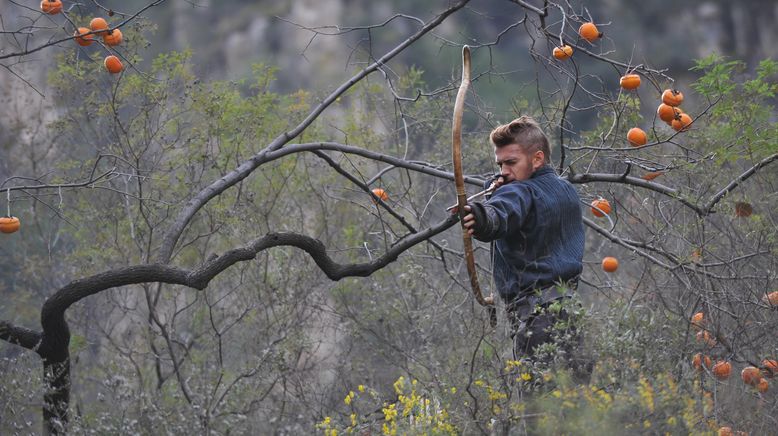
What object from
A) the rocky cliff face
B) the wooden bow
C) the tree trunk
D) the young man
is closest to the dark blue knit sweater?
the young man

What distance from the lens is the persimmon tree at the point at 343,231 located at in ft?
18.9

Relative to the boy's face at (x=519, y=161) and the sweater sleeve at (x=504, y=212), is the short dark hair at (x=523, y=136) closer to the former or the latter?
the boy's face at (x=519, y=161)

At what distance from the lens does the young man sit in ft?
15.9

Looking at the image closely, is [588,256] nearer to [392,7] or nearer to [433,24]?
[433,24]

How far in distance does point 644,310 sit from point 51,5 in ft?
11.4

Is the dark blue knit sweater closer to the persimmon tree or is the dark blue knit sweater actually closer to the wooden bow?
the wooden bow

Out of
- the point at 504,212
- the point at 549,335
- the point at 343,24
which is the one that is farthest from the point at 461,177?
the point at 343,24

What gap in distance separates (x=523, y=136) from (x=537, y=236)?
1.55 feet

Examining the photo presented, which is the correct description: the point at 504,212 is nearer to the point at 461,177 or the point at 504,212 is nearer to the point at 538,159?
the point at 461,177

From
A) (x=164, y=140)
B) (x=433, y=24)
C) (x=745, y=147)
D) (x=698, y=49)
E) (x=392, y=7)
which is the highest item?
(x=392, y=7)

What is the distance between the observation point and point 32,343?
5.98m

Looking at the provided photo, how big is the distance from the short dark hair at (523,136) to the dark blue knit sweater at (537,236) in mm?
107

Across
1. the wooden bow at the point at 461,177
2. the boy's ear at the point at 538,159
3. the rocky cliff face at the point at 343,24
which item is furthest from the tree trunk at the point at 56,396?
the rocky cliff face at the point at 343,24

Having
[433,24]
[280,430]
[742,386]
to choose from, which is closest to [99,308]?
[280,430]
